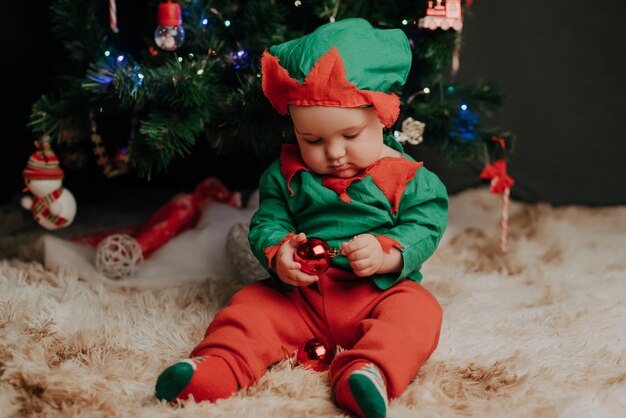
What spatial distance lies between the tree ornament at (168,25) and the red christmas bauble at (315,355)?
0.67m

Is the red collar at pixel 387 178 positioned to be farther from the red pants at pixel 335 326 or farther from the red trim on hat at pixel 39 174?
the red trim on hat at pixel 39 174

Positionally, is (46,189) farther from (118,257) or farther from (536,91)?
(536,91)

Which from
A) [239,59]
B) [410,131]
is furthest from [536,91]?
[239,59]

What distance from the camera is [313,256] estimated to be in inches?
42.8

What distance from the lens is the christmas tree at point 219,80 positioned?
1.43 metres

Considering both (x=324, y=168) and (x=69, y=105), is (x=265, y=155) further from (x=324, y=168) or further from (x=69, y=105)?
(x=324, y=168)

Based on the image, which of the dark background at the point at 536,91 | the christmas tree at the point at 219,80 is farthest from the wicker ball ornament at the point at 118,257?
the dark background at the point at 536,91

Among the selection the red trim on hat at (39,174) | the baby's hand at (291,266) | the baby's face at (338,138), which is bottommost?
the red trim on hat at (39,174)

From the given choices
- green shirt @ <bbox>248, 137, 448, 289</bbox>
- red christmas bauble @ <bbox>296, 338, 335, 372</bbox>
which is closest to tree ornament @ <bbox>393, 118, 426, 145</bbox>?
green shirt @ <bbox>248, 137, 448, 289</bbox>

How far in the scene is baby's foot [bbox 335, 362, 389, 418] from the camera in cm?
92

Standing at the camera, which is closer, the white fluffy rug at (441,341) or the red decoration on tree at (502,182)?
the white fluffy rug at (441,341)

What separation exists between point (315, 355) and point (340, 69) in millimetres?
426

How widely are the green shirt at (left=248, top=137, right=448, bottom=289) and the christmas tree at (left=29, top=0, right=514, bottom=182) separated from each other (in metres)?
0.30

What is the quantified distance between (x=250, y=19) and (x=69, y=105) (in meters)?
0.41
